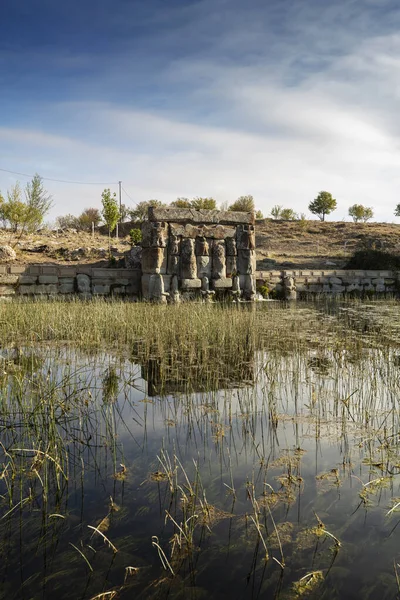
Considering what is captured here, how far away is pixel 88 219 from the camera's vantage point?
3591 cm

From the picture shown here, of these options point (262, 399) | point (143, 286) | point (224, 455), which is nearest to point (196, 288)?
point (143, 286)

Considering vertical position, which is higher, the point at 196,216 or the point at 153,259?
the point at 196,216

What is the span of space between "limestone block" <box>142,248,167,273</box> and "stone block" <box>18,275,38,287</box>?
3203 mm

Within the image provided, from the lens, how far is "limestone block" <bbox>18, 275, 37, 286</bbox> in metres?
13.7

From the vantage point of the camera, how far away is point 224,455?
353 centimetres

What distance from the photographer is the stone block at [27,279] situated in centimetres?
1367

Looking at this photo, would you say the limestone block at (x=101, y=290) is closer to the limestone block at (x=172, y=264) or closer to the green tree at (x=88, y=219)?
the limestone block at (x=172, y=264)

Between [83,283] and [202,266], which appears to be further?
[202,266]

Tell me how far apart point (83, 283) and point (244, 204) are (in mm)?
24210

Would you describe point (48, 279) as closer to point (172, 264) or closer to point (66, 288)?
point (66, 288)

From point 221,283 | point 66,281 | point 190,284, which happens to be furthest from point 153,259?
point 66,281

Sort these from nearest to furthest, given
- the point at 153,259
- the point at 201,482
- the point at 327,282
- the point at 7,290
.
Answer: the point at 201,482 → the point at 7,290 → the point at 153,259 → the point at 327,282

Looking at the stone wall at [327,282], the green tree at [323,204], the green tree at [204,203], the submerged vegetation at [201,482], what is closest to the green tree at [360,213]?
the green tree at [323,204]

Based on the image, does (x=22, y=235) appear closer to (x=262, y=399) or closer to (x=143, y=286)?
(x=143, y=286)
